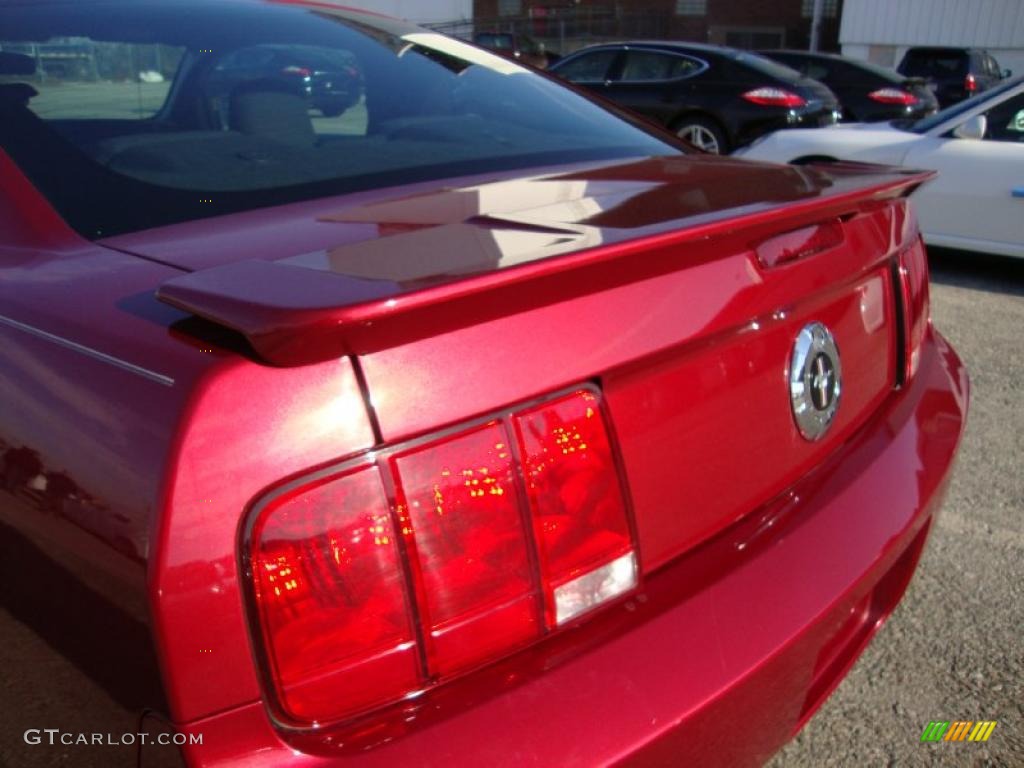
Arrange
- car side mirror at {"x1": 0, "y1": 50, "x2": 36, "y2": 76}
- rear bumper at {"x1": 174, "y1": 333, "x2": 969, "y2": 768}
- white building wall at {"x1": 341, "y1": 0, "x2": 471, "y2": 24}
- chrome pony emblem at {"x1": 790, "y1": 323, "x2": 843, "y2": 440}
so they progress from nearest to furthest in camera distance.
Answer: rear bumper at {"x1": 174, "y1": 333, "x2": 969, "y2": 768} < chrome pony emblem at {"x1": 790, "y1": 323, "x2": 843, "y2": 440} < car side mirror at {"x1": 0, "y1": 50, "x2": 36, "y2": 76} < white building wall at {"x1": 341, "y1": 0, "x2": 471, "y2": 24}

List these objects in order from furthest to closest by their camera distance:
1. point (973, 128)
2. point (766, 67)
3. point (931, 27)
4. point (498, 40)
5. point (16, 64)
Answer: point (931, 27) < point (498, 40) < point (766, 67) < point (973, 128) < point (16, 64)

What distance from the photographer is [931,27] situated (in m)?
22.2

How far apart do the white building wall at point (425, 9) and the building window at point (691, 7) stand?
23.5ft

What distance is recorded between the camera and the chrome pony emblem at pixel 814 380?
5.17 ft

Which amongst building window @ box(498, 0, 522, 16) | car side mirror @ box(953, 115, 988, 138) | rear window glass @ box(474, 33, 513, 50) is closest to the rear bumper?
car side mirror @ box(953, 115, 988, 138)

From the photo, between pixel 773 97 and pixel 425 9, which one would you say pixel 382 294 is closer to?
pixel 773 97

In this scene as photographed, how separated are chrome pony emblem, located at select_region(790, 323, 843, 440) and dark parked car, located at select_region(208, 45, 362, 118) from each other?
1.23 meters

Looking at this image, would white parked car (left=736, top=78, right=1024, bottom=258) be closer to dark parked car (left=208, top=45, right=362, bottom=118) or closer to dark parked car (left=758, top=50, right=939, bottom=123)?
dark parked car (left=208, top=45, right=362, bottom=118)

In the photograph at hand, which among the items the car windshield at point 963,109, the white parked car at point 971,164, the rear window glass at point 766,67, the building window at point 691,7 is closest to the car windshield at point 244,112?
the white parked car at point 971,164

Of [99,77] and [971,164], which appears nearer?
[99,77]

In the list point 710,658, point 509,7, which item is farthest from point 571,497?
point 509,7

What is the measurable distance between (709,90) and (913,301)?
8.53 m

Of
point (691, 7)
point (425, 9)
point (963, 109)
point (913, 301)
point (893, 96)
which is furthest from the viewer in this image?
point (691, 7)

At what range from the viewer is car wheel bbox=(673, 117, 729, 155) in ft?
33.0
